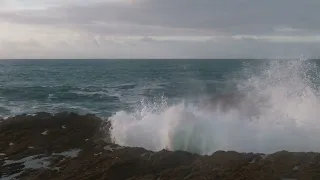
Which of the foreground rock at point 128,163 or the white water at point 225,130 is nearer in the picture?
the foreground rock at point 128,163

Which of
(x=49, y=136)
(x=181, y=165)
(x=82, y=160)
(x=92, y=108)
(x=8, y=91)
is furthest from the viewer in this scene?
(x=8, y=91)

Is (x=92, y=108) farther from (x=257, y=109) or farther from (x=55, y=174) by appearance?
(x=55, y=174)

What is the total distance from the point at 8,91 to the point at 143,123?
30.6 metres

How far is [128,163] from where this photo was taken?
41.7 feet

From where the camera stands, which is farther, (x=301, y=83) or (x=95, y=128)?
(x=301, y=83)

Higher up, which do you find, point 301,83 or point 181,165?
point 301,83

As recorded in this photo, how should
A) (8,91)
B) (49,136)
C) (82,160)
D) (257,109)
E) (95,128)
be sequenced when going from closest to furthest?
(82,160), (49,136), (95,128), (257,109), (8,91)

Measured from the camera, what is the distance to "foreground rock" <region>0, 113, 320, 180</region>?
11.5 metres

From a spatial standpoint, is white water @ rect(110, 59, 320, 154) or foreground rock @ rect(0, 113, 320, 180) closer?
foreground rock @ rect(0, 113, 320, 180)

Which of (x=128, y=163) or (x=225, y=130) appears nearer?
(x=128, y=163)

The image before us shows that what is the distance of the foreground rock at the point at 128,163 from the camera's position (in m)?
11.5

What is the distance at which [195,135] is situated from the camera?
16.2 meters

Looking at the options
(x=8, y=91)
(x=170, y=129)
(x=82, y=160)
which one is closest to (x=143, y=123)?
(x=170, y=129)

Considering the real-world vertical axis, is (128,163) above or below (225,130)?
below
